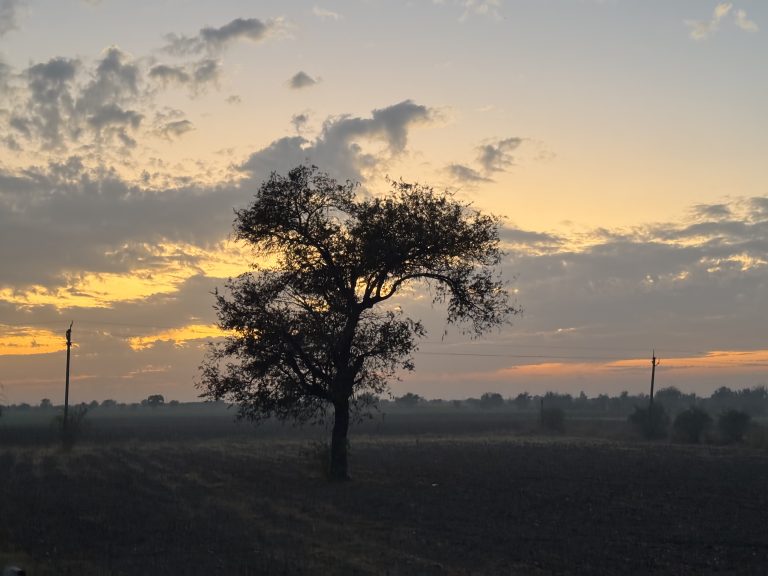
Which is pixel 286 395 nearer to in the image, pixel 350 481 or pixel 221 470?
pixel 350 481

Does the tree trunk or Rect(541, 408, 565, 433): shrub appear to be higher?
the tree trunk

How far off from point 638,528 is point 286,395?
721 inches

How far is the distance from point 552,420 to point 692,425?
863 inches

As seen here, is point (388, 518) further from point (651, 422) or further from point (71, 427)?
point (651, 422)

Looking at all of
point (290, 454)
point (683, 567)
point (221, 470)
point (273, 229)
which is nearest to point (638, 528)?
point (683, 567)

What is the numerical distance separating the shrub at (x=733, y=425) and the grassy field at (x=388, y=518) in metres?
39.3

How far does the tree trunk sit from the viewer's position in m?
38.5

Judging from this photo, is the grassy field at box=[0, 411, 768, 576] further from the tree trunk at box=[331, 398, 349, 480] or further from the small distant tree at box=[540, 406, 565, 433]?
the small distant tree at box=[540, 406, 565, 433]

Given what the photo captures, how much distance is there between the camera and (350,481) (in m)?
38.0

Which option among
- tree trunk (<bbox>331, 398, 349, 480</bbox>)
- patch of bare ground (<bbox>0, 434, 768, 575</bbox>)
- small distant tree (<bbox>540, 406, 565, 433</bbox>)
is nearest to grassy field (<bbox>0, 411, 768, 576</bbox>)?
patch of bare ground (<bbox>0, 434, 768, 575</bbox>)

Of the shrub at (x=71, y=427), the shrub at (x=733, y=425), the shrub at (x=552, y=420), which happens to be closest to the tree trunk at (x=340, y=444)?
the shrub at (x=71, y=427)

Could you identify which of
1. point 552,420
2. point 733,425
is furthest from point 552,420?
point 733,425

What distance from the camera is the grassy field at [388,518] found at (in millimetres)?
19234

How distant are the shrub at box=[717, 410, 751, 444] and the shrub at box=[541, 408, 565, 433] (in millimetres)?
20610
